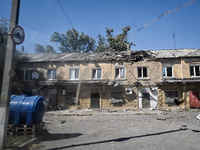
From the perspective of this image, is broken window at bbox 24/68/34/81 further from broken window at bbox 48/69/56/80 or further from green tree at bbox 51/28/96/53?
green tree at bbox 51/28/96/53

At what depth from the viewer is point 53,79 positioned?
18.2 meters

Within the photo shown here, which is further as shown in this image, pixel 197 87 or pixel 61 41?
pixel 61 41

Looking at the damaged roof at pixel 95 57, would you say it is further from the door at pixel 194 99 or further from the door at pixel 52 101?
the door at pixel 194 99

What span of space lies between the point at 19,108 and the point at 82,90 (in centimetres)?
1167

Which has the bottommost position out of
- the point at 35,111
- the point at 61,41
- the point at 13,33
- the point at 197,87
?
the point at 35,111

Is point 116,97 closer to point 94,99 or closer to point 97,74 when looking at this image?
point 94,99

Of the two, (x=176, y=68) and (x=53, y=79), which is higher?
(x=176, y=68)

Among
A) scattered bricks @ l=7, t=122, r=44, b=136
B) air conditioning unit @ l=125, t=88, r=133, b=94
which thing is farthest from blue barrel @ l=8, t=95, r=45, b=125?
air conditioning unit @ l=125, t=88, r=133, b=94

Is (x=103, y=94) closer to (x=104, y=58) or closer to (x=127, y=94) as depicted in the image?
(x=127, y=94)

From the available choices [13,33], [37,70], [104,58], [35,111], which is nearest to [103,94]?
[104,58]

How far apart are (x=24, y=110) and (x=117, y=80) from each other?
12.5 m

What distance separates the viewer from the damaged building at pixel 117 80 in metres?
16.6

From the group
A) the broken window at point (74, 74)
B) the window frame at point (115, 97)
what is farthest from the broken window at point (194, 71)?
the broken window at point (74, 74)

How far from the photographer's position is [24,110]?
591 centimetres
